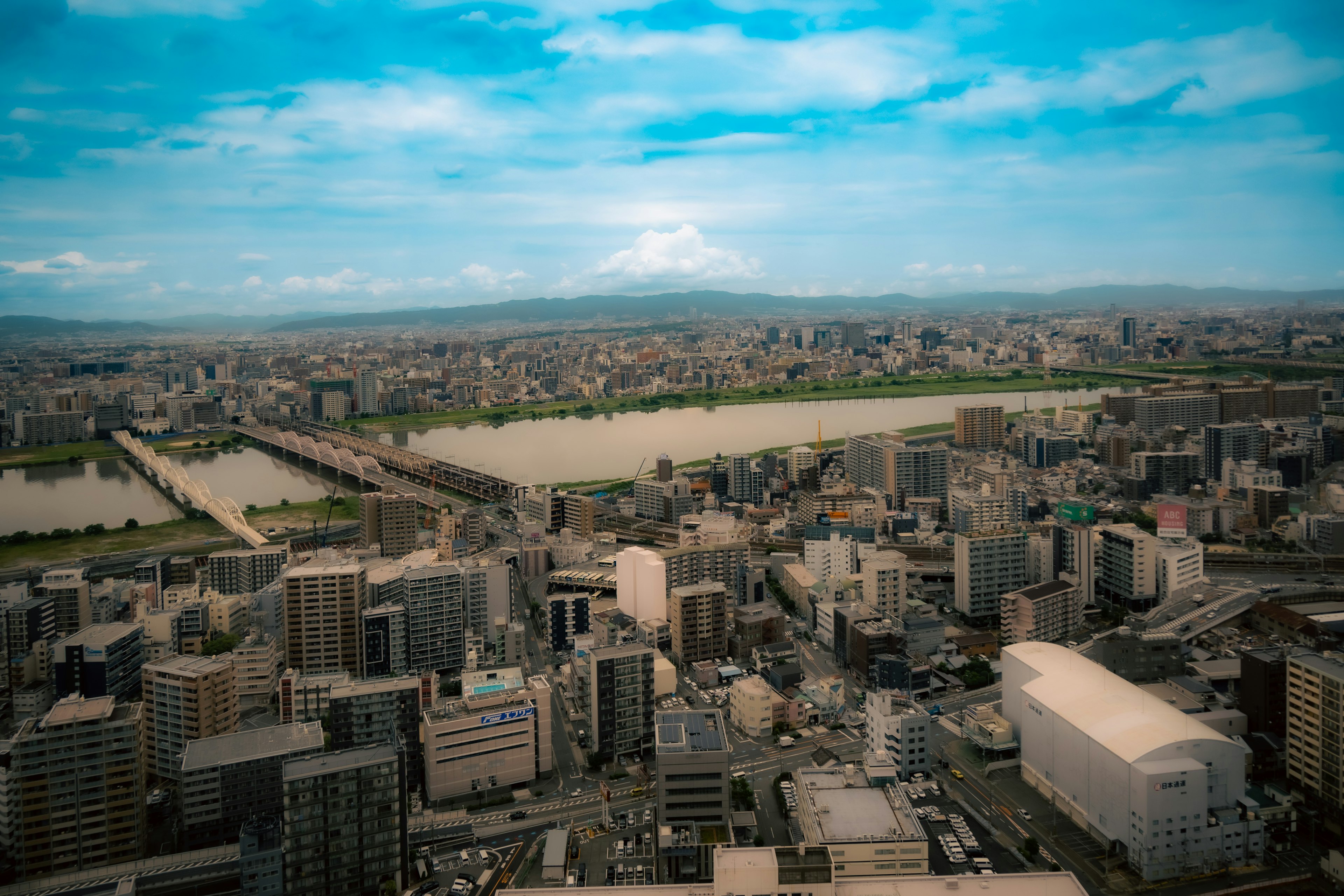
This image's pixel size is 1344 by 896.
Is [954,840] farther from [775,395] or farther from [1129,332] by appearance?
[1129,332]

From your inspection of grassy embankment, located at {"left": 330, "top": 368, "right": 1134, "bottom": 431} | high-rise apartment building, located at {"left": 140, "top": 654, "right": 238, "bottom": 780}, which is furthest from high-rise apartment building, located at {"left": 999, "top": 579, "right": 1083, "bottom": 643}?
grassy embankment, located at {"left": 330, "top": 368, "right": 1134, "bottom": 431}

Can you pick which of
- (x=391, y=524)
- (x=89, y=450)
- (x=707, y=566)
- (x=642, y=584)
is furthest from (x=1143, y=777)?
(x=89, y=450)

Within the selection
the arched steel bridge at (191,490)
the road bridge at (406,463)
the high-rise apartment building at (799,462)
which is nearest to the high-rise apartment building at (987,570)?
the high-rise apartment building at (799,462)

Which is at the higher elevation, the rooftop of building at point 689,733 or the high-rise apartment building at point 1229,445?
the high-rise apartment building at point 1229,445

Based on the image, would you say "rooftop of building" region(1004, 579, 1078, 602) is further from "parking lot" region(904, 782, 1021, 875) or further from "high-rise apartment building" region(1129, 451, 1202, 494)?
"high-rise apartment building" region(1129, 451, 1202, 494)

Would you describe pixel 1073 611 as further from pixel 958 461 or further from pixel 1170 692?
pixel 958 461

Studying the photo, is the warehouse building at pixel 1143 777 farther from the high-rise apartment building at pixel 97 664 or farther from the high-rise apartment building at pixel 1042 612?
the high-rise apartment building at pixel 97 664

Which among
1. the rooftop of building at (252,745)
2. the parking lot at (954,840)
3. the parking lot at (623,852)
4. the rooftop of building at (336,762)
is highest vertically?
the rooftop of building at (336,762)
